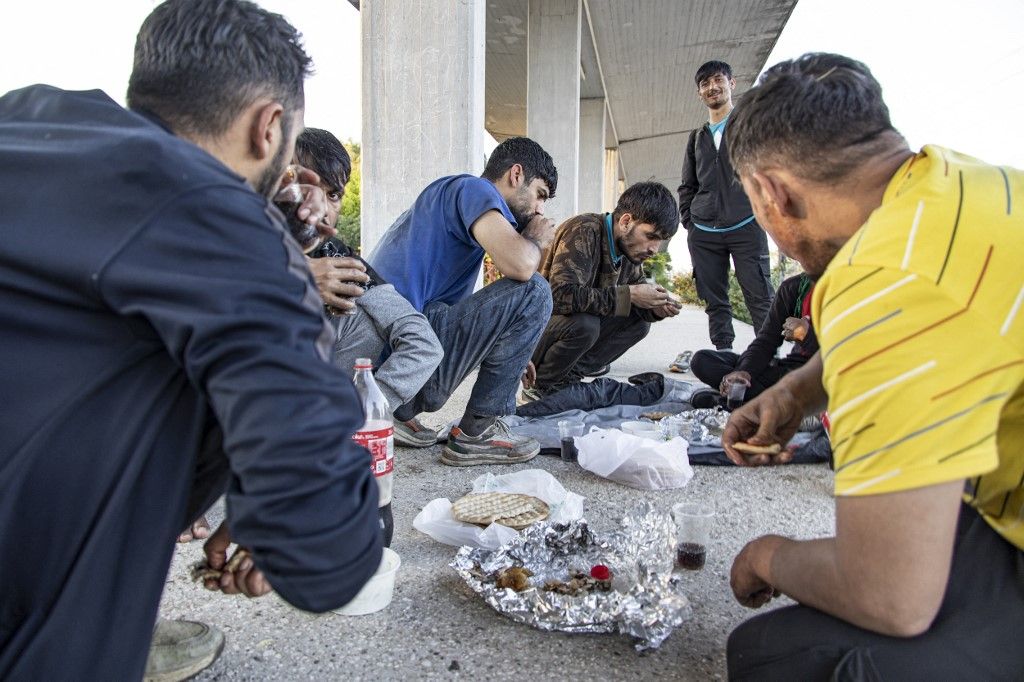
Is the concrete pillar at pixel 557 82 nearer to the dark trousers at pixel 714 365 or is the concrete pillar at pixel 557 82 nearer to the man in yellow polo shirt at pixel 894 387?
the dark trousers at pixel 714 365

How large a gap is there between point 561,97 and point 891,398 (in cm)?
988

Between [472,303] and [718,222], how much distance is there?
324 centimetres

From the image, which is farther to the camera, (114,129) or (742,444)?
(742,444)

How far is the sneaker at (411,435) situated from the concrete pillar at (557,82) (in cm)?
709

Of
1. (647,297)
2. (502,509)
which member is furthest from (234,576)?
(647,297)

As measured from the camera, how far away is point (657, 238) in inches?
186

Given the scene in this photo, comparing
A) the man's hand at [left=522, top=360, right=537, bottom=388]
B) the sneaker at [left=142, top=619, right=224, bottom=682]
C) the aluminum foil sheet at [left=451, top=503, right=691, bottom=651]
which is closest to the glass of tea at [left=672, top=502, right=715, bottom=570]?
the aluminum foil sheet at [left=451, top=503, right=691, bottom=651]

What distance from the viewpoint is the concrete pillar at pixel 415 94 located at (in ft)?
15.9

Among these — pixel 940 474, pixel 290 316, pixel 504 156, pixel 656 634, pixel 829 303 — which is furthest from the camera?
pixel 504 156

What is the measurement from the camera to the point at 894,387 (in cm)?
107

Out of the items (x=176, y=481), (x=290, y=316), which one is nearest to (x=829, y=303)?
(x=290, y=316)

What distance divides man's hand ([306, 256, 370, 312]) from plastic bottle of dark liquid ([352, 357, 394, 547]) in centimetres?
36

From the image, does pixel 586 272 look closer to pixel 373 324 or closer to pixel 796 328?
pixel 796 328

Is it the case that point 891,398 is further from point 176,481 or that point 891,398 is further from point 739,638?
point 176,481
